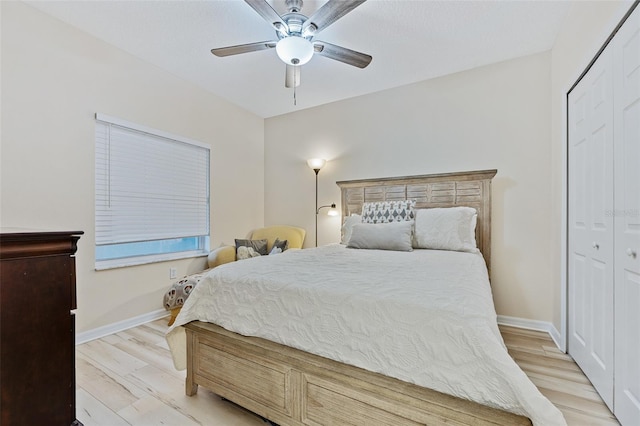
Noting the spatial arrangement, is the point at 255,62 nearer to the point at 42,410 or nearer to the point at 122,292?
the point at 122,292

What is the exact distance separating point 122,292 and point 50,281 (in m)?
1.81

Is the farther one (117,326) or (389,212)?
(389,212)

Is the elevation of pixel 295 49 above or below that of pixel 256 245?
above

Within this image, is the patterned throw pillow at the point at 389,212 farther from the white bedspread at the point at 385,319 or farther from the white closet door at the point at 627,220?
the white closet door at the point at 627,220

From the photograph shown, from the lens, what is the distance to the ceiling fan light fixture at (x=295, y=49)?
6.51ft

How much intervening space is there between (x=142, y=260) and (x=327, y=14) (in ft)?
9.45

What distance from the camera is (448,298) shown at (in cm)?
116

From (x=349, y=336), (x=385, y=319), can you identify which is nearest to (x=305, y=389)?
(x=349, y=336)

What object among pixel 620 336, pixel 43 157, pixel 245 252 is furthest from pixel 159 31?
pixel 620 336

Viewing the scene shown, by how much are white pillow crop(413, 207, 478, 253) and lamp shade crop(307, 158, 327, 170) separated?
1627 millimetres

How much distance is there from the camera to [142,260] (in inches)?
120

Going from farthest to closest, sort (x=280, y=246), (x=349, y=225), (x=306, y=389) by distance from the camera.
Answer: (x=280, y=246)
(x=349, y=225)
(x=306, y=389)

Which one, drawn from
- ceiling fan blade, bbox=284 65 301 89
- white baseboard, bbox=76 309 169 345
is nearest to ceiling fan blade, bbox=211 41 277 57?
ceiling fan blade, bbox=284 65 301 89

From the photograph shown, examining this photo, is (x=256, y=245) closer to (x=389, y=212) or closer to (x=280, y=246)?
(x=280, y=246)
